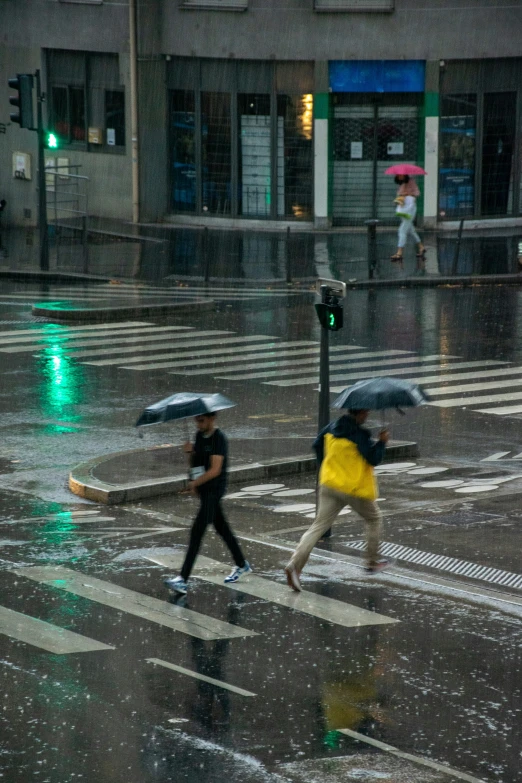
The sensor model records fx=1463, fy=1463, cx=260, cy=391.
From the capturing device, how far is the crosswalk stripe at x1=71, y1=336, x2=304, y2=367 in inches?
848

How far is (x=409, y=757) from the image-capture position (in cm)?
763

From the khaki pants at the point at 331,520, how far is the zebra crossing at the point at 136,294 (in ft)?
52.1

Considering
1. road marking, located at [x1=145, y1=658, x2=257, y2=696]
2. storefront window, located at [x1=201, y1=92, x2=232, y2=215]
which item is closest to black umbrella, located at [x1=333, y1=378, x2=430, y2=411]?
road marking, located at [x1=145, y1=658, x2=257, y2=696]

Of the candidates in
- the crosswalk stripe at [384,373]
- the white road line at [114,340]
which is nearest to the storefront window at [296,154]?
the white road line at [114,340]

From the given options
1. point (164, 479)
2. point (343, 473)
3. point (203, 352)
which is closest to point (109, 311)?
point (203, 352)

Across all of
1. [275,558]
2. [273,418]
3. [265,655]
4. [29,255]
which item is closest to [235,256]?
[29,255]

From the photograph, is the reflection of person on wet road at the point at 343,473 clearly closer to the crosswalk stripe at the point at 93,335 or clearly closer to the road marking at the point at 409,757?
the road marking at the point at 409,757

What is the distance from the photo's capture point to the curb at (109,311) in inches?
1008

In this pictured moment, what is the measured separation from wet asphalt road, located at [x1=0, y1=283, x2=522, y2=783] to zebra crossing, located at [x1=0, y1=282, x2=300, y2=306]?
31.7 feet

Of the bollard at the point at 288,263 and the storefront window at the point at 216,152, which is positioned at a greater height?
the storefront window at the point at 216,152

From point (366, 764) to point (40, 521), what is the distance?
625 centimetres

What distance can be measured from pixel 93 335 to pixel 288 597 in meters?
13.8

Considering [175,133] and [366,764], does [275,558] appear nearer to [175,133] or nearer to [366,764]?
[366,764]

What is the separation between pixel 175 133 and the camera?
3809 centimetres
